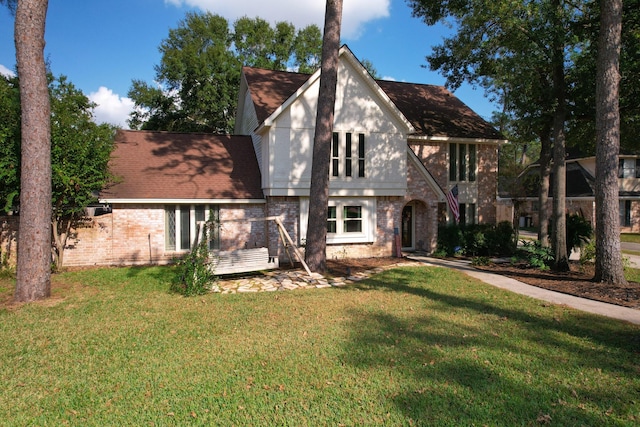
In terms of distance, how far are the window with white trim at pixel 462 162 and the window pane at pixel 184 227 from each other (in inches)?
514

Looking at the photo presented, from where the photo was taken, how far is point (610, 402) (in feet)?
14.4

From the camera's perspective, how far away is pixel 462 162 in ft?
64.5

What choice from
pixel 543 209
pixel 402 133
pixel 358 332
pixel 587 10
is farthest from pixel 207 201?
pixel 587 10

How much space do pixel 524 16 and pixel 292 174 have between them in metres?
9.87

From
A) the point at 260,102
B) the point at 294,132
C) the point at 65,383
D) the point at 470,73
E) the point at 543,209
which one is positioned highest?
the point at 470,73

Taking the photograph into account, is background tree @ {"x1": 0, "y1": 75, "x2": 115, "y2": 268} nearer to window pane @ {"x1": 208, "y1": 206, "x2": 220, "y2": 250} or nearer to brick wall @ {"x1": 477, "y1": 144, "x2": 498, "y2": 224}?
window pane @ {"x1": 208, "y1": 206, "x2": 220, "y2": 250}

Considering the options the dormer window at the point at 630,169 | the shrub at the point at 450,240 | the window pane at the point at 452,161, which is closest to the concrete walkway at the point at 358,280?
the shrub at the point at 450,240

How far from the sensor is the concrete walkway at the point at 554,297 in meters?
7.97

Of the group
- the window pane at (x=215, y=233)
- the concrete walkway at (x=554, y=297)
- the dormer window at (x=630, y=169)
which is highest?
the dormer window at (x=630, y=169)

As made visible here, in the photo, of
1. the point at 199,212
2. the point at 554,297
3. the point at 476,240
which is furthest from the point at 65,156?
the point at 476,240

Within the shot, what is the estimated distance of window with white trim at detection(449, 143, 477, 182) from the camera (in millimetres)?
19500

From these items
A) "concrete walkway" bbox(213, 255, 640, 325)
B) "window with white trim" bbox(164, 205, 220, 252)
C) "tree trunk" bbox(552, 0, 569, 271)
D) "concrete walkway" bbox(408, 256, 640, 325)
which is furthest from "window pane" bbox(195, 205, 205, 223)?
"tree trunk" bbox(552, 0, 569, 271)

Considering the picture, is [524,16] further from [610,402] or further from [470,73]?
[610,402]

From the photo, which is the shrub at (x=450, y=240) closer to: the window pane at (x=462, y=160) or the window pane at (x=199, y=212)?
the window pane at (x=462, y=160)
